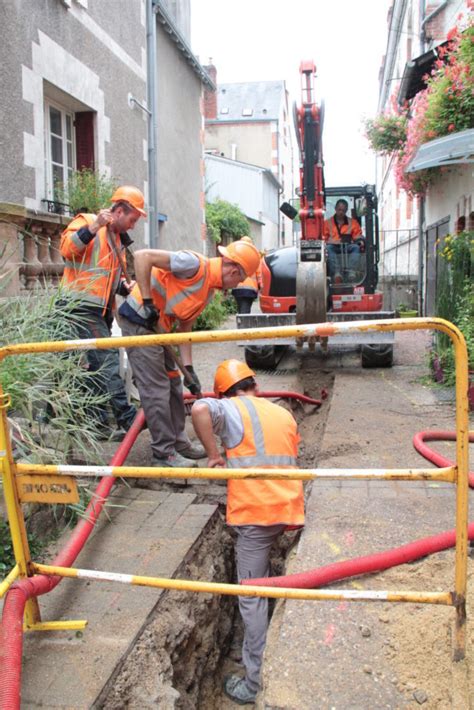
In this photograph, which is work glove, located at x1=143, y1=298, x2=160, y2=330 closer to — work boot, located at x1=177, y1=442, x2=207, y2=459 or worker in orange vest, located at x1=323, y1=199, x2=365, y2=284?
work boot, located at x1=177, y1=442, x2=207, y2=459

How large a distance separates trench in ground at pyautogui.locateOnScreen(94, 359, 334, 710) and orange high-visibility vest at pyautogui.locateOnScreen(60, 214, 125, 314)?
1.51 meters

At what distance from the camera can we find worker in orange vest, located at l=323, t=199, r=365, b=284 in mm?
8508

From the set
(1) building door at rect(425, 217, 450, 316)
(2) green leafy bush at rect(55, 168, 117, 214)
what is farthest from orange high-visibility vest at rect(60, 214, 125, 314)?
(1) building door at rect(425, 217, 450, 316)

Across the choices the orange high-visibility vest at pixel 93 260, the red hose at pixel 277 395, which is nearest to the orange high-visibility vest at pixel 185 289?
the orange high-visibility vest at pixel 93 260

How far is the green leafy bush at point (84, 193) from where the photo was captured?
7.03 m

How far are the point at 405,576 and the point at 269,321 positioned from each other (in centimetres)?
527

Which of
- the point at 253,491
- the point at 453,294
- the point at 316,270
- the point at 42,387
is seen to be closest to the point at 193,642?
the point at 253,491

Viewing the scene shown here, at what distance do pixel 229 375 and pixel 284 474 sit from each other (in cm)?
120

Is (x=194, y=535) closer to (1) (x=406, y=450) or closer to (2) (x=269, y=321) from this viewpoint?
(1) (x=406, y=450)

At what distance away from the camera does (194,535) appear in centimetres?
323

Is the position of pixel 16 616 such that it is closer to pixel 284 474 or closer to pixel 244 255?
pixel 284 474

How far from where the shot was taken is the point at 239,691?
2.99 meters

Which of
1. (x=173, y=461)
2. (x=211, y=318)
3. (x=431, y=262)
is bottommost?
(x=173, y=461)

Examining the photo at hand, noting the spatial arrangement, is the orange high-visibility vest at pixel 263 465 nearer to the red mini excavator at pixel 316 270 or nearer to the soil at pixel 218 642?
the soil at pixel 218 642
